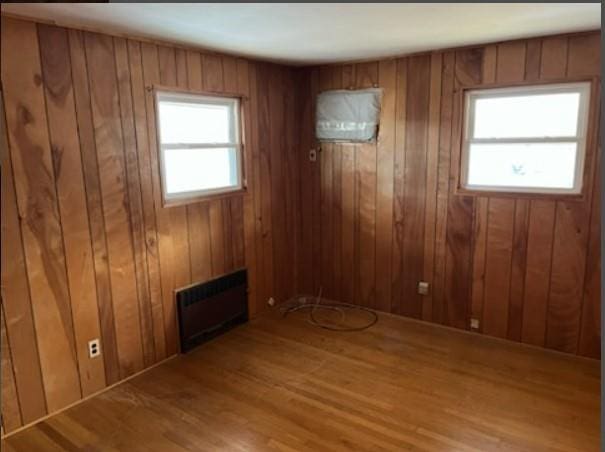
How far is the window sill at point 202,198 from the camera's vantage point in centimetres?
328

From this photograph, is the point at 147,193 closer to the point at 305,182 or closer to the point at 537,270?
the point at 305,182

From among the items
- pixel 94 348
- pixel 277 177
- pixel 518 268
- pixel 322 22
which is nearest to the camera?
pixel 322 22

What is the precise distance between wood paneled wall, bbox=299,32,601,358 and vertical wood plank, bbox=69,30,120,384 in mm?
2119

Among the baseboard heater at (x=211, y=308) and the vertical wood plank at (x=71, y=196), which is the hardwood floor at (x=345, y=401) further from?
the vertical wood plank at (x=71, y=196)

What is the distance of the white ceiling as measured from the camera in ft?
7.54

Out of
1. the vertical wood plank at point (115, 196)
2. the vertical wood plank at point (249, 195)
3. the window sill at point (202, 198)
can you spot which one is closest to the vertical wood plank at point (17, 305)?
the vertical wood plank at point (115, 196)

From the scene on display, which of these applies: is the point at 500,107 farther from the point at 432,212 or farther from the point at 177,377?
the point at 177,377

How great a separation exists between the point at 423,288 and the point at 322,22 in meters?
2.39

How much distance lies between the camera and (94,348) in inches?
114

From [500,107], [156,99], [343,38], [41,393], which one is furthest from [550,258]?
[41,393]

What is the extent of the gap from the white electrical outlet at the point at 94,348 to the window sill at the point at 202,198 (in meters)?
1.03

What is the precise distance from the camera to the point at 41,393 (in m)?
2.64

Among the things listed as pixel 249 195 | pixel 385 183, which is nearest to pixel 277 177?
pixel 249 195

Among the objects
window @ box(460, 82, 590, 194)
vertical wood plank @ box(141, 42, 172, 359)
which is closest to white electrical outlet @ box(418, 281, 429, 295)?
window @ box(460, 82, 590, 194)
